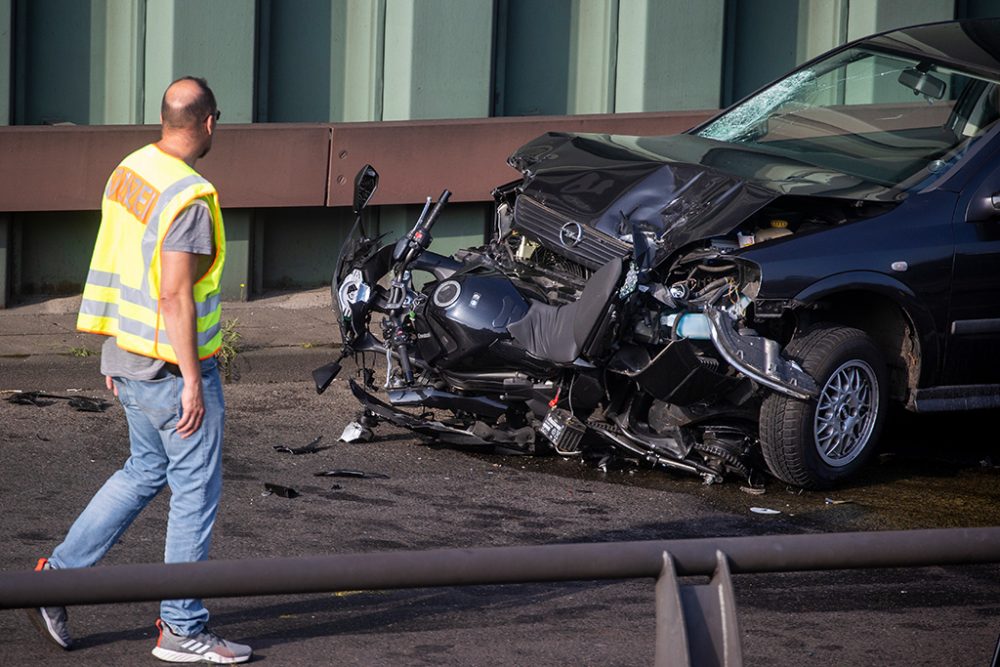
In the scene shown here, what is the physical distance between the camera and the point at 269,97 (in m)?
10.9

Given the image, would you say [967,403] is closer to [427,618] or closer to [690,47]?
[427,618]

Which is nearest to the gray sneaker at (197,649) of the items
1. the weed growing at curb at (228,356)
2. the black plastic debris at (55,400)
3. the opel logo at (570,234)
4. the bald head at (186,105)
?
the bald head at (186,105)

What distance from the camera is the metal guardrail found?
2543mm

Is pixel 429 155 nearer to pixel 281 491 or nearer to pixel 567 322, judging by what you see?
pixel 567 322

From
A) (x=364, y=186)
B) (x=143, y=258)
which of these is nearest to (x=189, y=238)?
(x=143, y=258)

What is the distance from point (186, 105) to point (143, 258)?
0.50m

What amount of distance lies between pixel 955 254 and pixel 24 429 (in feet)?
15.4

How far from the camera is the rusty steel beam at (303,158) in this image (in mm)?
9836

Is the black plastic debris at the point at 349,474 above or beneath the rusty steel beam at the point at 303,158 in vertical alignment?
beneath

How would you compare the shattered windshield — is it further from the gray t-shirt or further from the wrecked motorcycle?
the gray t-shirt

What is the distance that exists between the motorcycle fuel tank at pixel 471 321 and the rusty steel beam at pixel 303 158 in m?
3.46

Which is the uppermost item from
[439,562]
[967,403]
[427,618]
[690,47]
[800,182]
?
[690,47]

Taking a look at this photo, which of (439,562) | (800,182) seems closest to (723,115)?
(800,182)

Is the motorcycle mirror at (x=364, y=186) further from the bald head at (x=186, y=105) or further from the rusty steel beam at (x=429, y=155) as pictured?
the rusty steel beam at (x=429, y=155)
